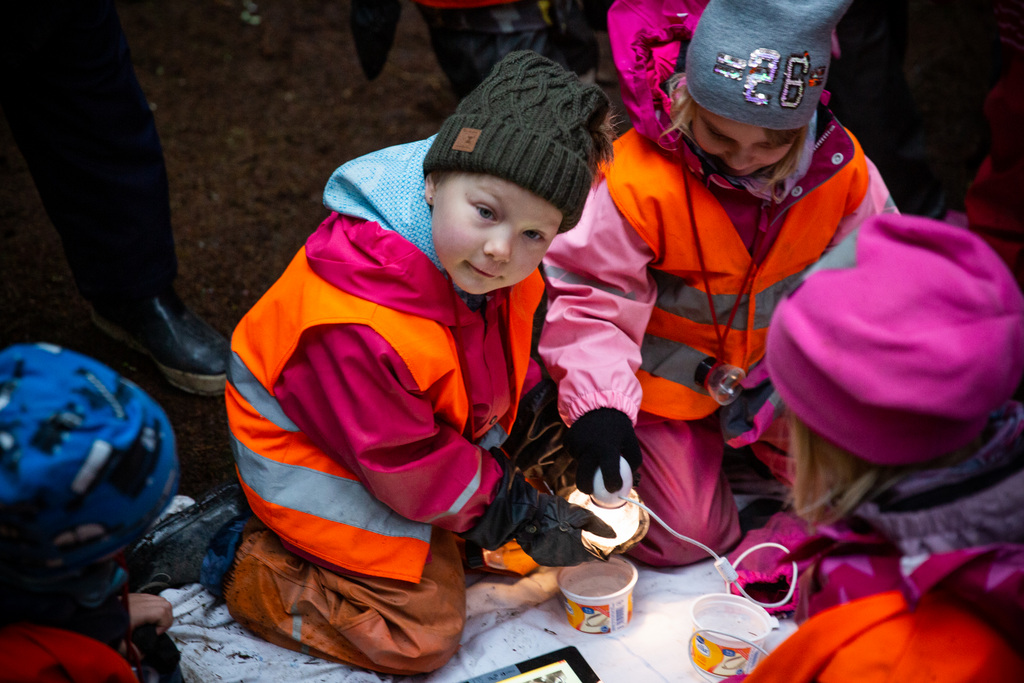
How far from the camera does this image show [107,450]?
42.1 inches

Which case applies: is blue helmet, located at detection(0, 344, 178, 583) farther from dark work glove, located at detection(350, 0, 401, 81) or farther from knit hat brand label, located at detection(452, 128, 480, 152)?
dark work glove, located at detection(350, 0, 401, 81)

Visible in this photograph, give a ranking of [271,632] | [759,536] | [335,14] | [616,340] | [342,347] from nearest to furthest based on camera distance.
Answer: [342,347] → [271,632] → [616,340] → [759,536] → [335,14]

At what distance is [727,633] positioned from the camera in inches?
68.5

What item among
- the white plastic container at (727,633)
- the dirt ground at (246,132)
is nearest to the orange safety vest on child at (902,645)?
the white plastic container at (727,633)

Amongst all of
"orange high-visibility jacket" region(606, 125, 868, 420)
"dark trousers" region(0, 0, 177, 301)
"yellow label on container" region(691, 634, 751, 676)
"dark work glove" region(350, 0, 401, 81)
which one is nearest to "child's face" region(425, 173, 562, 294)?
"orange high-visibility jacket" region(606, 125, 868, 420)

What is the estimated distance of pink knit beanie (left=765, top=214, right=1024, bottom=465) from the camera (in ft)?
3.40

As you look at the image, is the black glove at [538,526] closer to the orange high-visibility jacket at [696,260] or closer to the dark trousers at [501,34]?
the orange high-visibility jacket at [696,260]

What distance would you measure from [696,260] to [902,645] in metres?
1.04

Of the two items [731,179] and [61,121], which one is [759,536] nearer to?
[731,179]

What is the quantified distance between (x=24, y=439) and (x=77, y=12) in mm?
1433

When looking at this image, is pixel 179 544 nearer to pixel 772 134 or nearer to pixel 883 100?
pixel 772 134

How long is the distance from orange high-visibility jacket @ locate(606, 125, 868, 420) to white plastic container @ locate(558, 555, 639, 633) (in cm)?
41

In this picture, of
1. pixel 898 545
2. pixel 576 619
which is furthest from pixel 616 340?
pixel 898 545

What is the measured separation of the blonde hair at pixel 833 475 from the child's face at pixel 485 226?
592mm
